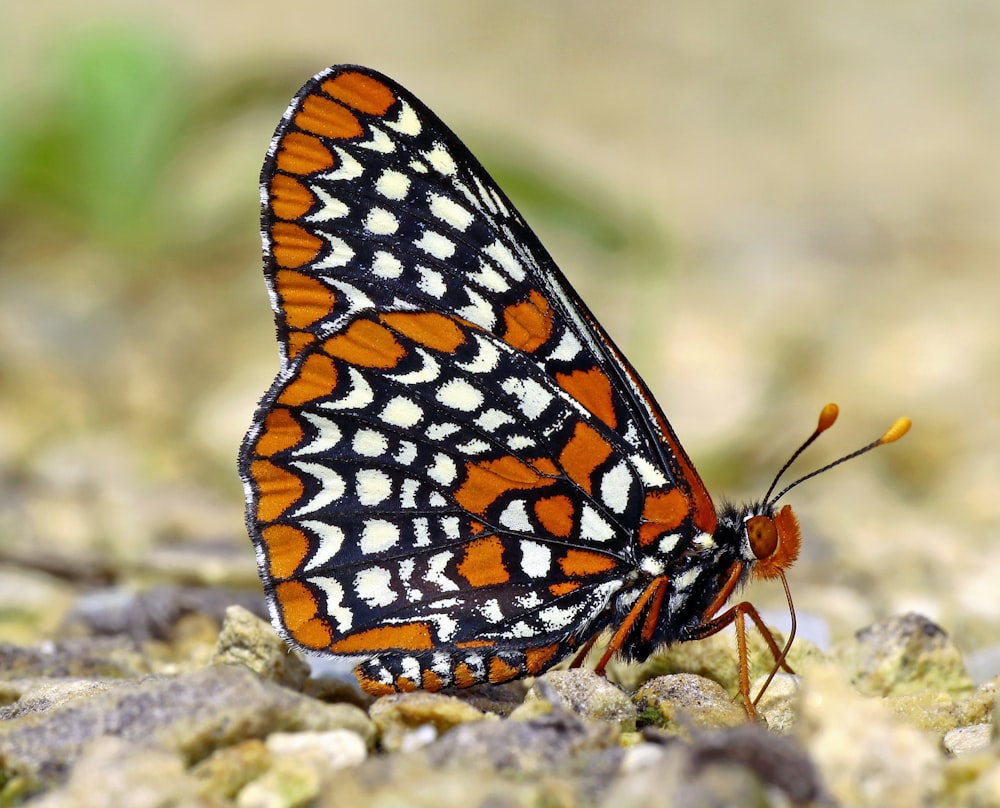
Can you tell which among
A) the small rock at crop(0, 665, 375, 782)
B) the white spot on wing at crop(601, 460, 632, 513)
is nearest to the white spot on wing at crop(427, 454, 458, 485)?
the white spot on wing at crop(601, 460, 632, 513)

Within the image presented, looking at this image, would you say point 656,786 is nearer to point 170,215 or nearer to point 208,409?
point 208,409

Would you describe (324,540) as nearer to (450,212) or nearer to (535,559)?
(535,559)

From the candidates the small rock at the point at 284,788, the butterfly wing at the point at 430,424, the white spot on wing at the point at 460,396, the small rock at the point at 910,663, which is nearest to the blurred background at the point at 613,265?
the small rock at the point at 910,663

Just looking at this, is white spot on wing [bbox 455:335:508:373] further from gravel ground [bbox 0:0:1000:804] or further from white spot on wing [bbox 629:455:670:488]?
gravel ground [bbox 0:0:1000:804]

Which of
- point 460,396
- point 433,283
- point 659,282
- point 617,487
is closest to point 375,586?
point 460,396

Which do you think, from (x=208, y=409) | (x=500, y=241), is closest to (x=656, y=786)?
(x=500, y=241)

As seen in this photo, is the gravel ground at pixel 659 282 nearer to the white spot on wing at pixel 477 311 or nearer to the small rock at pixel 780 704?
the small rock at pixel 780 704
